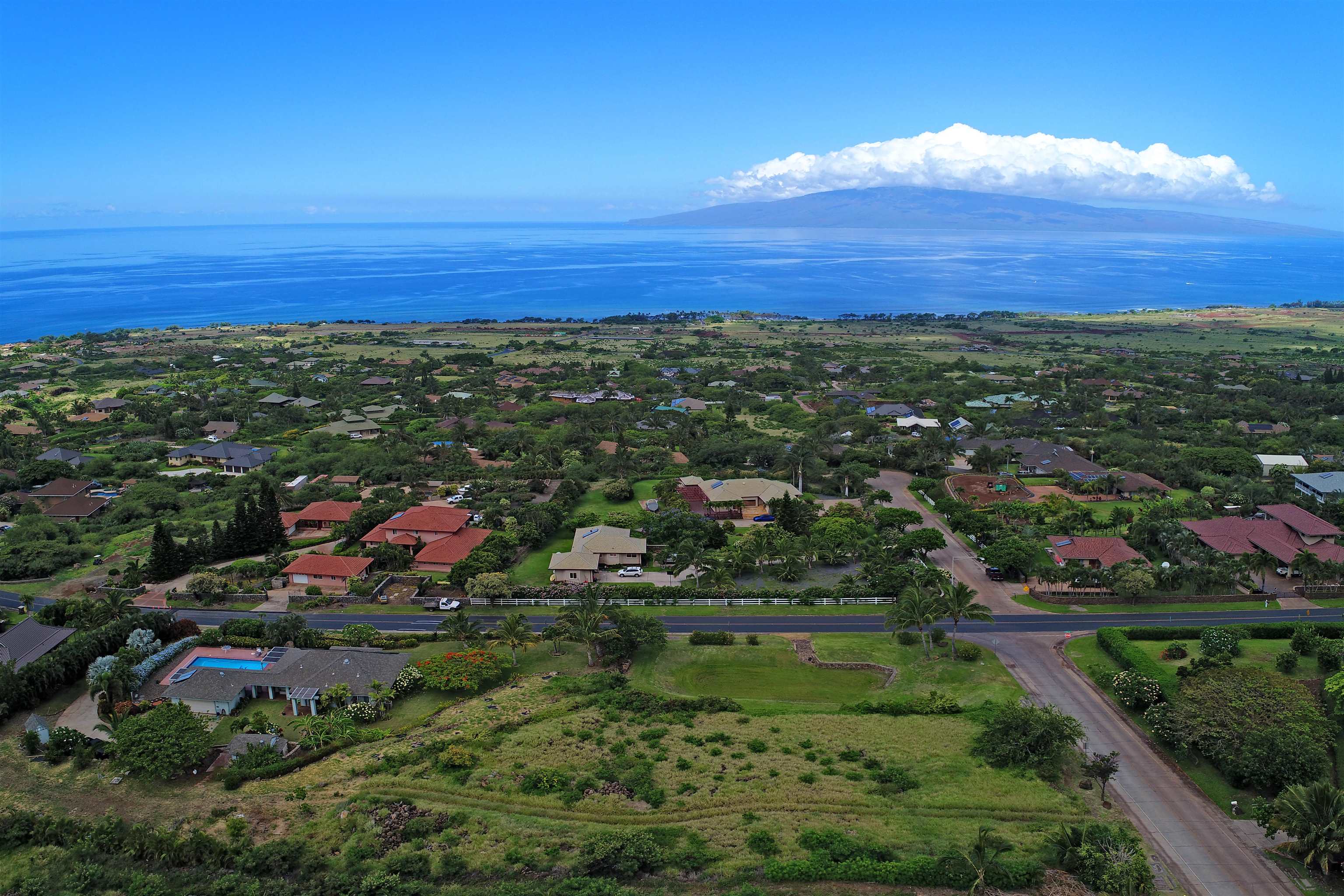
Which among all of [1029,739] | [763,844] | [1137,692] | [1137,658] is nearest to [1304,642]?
[1137,658]

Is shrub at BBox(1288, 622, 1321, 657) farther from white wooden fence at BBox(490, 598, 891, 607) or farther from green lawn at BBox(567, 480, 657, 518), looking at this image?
green lawn at BBox(567, 480, 657, 518)

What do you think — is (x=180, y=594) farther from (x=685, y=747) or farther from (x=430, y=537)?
(x=685, y=747)

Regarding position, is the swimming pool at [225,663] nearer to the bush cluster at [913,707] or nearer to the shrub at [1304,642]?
the bush cluster at [913,707]

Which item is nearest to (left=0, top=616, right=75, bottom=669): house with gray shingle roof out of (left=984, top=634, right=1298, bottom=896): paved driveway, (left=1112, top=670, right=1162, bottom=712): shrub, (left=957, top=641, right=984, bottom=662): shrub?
(left=957, top=641, right=984, bottom=662): shrub

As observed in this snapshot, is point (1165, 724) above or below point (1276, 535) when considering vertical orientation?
below

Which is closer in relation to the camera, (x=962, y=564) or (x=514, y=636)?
(x=514, y=636)

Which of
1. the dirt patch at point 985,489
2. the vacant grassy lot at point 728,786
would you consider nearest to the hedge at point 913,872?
the vacant grassy lot at point 728,786

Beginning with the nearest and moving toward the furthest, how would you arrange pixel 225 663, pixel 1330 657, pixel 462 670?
pixel 1330 657
pixel 462 670
pixel 225 663

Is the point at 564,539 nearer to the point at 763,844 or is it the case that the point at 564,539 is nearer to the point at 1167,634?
the point at 763,844

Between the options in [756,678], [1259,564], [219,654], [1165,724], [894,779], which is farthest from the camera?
[1259,564]
